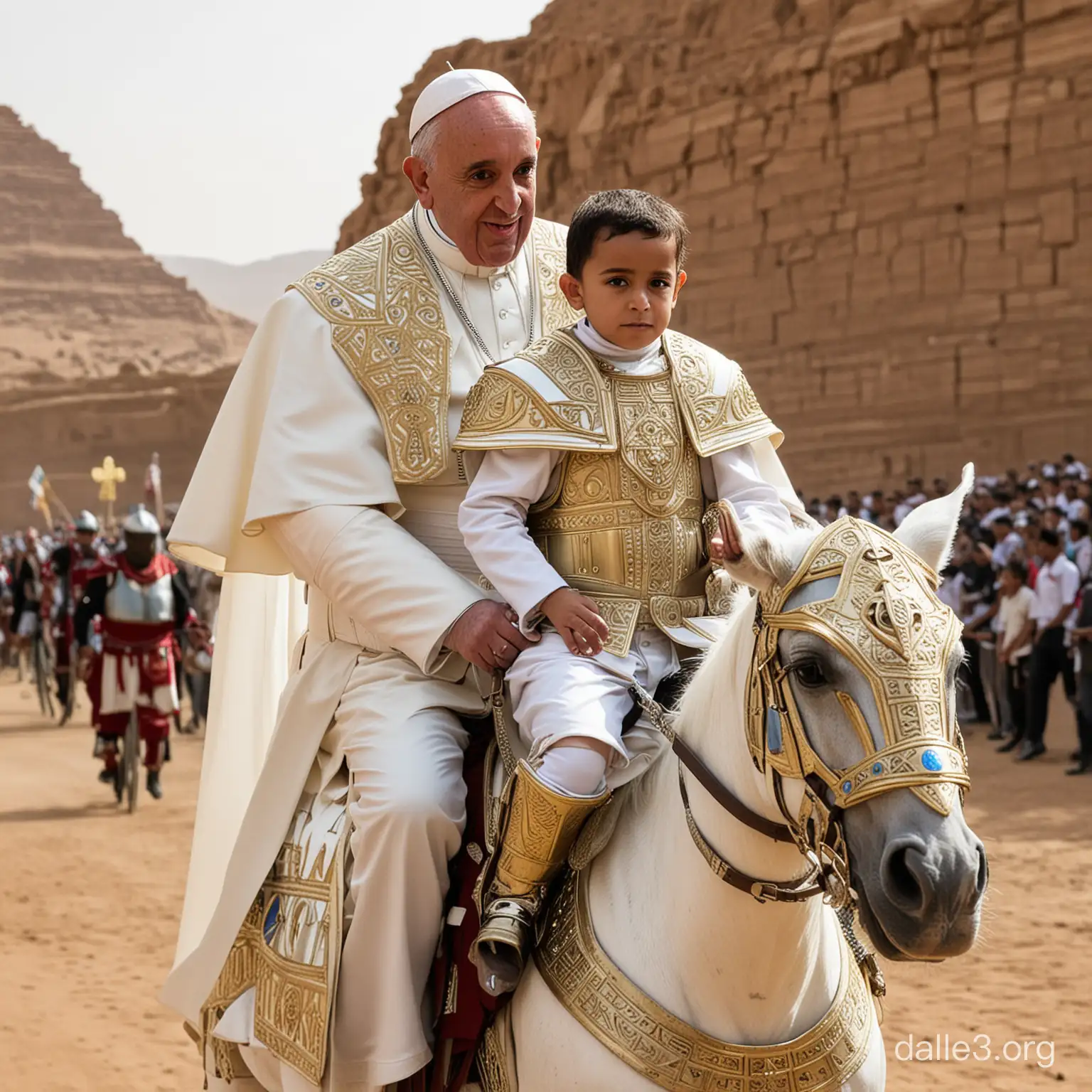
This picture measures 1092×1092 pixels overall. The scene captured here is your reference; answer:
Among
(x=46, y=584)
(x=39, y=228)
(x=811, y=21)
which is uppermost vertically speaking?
(x=39, y=228)

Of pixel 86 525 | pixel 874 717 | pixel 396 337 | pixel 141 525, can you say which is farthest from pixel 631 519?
pixel 86 525

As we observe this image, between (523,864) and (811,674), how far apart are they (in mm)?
882

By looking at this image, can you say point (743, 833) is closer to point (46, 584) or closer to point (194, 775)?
point (194, 775)

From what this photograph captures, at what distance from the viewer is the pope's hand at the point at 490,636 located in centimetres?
350

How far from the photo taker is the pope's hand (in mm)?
3504

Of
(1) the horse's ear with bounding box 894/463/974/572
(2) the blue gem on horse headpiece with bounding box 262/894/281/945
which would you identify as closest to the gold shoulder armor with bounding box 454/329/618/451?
(1) the horse's ear with bounding box 894/463/974/572

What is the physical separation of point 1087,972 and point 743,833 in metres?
5.90

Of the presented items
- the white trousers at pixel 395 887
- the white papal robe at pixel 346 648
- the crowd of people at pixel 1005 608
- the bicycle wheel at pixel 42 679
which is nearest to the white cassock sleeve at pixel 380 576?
the white papal robe at pixel 346 648

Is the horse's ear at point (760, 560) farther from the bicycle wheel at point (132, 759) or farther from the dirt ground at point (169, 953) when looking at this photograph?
the bicycle wheel at point (132, 759)

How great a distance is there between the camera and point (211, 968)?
3980 mm

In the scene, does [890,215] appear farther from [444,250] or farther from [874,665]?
[874,665]

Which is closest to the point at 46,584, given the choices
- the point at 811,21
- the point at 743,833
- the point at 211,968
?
the point at 211,968

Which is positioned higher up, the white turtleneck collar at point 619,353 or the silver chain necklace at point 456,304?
the silver chain necklace at point 456,304

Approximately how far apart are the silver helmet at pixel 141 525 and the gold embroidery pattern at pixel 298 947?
8.84 meters
